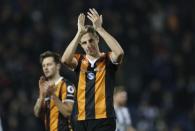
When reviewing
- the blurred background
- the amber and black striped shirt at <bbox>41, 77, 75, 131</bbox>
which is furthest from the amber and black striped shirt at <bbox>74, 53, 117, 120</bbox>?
the blurred background

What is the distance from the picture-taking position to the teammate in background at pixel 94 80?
27.2 ft

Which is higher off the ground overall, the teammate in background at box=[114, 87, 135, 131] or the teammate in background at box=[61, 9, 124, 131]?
the teammate in background at box=[61, 9, 124, 131]

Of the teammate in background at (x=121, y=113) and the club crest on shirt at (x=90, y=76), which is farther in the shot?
the teammate in background at (x=121, y=113)

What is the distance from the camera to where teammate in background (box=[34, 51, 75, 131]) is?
9.04 meters

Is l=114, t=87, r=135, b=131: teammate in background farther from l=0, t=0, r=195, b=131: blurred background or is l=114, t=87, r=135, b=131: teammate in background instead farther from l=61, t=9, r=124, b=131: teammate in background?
l=0, t=0, r=195, b=131: blurred background

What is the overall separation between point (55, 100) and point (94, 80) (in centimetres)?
76

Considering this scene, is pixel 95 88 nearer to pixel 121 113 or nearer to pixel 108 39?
pixel 108 39

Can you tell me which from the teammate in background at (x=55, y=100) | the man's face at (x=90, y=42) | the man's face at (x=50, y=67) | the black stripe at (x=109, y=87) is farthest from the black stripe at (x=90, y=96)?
the man's face at (x=50, y=67)

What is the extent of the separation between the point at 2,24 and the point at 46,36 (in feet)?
3.52

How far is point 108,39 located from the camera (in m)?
8.16

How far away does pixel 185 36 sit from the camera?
19922 mm

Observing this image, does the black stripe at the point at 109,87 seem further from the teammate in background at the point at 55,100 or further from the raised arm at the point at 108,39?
the teammate in background at the point at 55,100

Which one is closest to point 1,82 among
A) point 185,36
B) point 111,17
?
point 111,17

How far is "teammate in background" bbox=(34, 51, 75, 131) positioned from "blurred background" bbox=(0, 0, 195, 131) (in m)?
6.91
